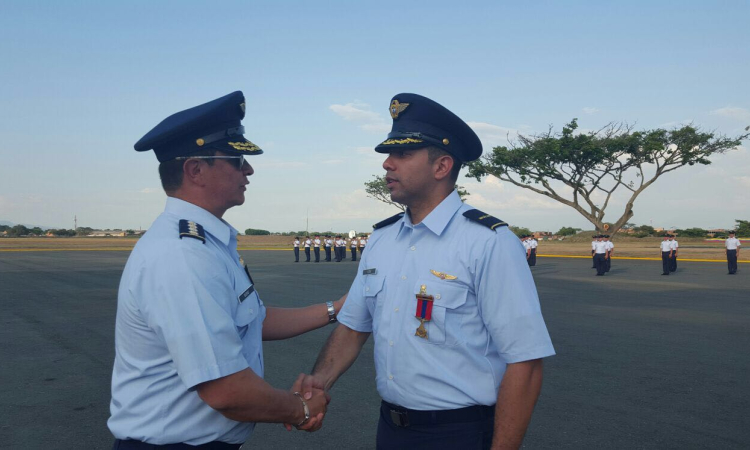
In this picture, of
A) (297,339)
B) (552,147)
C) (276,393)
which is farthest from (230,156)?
(552,147)

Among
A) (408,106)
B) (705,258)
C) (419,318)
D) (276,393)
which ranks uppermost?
(408,106)

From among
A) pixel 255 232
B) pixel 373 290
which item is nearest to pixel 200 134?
pixel 373 290

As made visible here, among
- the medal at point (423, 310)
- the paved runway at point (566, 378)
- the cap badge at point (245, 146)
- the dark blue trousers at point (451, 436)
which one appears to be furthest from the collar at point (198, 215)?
the paved runway at point (566, 378)

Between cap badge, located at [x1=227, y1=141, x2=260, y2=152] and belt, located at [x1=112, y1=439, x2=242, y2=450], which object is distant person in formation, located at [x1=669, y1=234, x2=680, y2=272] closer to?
cap badge, located at [x1=227, y1=141, x2=260, y2=152]

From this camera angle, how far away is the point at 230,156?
7.91ft

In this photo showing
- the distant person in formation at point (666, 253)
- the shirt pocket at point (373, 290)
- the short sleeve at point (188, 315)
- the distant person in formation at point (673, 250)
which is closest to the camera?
the short sleeve at point (188, 315)

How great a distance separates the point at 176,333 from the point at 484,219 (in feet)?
4.23

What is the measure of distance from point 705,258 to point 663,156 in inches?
566

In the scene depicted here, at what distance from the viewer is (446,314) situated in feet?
7.47

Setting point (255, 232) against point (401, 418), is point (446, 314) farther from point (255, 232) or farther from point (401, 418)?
point (255, 232)

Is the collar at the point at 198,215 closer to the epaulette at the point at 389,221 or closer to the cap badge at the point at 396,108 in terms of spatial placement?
the epaulette at the point at 389,221

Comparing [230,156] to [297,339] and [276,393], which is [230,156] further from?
[297,339]

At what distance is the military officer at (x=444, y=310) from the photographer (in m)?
2.11

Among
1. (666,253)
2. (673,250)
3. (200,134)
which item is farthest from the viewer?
(673,250)
